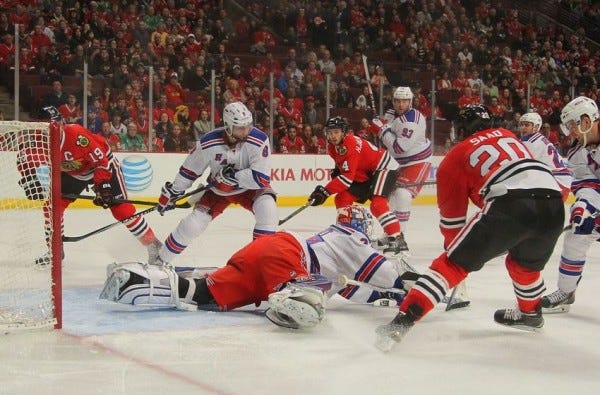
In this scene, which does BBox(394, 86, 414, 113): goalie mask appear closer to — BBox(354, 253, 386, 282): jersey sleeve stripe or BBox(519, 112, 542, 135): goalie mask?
BBox(519, 112, 542, 135): goalie mask

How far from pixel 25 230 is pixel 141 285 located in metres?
2.88

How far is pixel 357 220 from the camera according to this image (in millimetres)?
4012

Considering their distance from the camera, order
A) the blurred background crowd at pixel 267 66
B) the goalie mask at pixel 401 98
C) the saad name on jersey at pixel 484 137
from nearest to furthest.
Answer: the saad name on jersey at pixel 484 137, the goalie mask at pixel 401 98, the blurred background crowd at pixel 267 66

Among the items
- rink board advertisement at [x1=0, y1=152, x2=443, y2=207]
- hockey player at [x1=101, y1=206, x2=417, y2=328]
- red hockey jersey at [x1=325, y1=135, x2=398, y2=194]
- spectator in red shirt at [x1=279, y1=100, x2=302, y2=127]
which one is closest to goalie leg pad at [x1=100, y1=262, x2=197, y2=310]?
hockey player at [x1=101, y1=206, x2=417, y2=328]

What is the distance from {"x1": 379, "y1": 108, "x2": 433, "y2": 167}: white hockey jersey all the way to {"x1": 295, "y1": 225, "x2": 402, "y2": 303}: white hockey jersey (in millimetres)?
3535

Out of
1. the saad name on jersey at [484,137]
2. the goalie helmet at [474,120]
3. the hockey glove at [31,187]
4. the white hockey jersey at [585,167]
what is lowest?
the hockey glove at [31,187]

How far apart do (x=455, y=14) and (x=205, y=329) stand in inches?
498

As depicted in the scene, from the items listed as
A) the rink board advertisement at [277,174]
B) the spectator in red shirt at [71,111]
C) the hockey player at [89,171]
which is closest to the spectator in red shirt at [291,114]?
the rink board advertisement at [277,174]

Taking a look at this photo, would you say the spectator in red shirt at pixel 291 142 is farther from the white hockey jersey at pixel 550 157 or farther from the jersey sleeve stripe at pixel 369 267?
the jersey sleeve stripe at pixel 369 267

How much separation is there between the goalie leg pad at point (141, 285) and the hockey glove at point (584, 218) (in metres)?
1.86

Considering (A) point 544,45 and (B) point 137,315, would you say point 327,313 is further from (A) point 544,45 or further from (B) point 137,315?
(A) point 544,45

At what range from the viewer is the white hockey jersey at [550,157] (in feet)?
19.4

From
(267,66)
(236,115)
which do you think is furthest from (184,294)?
(267,66)

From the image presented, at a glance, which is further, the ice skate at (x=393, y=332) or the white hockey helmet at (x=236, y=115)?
the white hockey helmet at (x=236, y=115)
